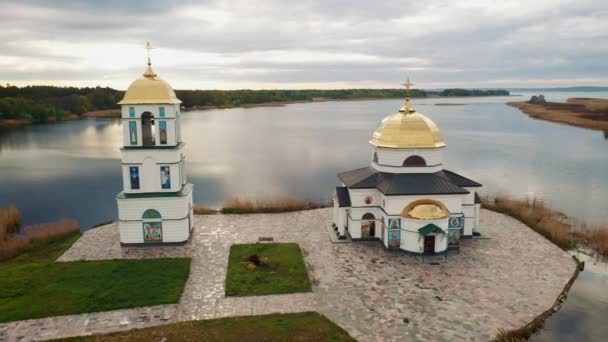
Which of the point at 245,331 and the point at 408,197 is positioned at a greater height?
the point at 408,197

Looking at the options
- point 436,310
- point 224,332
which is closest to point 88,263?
point 224,332

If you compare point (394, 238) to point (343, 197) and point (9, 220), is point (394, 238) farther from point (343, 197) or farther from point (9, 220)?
point (9, 220)

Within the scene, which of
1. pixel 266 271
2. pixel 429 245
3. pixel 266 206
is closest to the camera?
pixel 266 271

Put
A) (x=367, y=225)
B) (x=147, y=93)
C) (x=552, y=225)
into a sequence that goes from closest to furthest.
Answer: (x=147, y=93) < (x=367, y=225) < (x=552, y=225)

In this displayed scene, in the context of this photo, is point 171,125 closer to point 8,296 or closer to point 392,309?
point 8,296

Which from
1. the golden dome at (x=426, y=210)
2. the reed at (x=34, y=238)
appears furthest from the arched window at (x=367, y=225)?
the reed at (x=34, y=238)

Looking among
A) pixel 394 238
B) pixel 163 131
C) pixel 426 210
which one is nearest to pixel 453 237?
pixel 426 210

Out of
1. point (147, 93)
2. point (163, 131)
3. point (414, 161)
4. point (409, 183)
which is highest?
point (147, 93)
